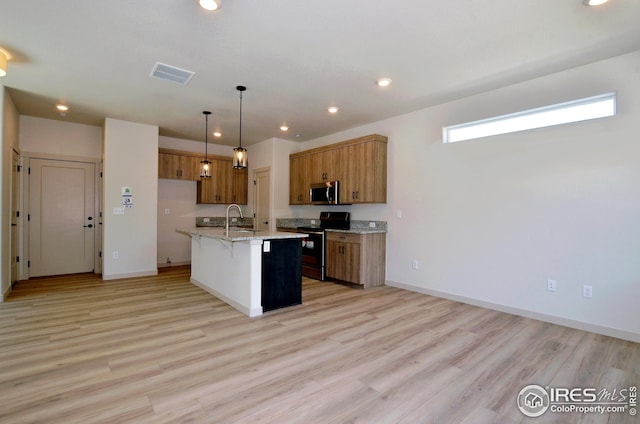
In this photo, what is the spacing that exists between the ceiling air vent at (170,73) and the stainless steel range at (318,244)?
10.4 ft

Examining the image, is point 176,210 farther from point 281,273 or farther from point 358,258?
point 358,258

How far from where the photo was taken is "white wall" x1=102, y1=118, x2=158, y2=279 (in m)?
5.42

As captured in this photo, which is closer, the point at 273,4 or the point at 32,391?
the point at 32,391

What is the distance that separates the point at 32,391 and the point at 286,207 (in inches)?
204

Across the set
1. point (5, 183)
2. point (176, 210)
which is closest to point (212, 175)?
point (176, 210)

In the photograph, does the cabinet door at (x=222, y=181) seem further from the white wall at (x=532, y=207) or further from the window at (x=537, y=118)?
the window at (x=537, y=118)

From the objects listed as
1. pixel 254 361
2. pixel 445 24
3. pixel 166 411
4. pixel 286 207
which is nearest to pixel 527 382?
pixel 254 361

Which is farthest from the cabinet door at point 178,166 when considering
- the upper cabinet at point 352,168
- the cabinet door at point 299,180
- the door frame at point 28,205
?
the upper cabinet at point 352,168

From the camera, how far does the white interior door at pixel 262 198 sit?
22.6 feet

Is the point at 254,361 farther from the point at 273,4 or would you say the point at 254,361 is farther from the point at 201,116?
the point at 201,116

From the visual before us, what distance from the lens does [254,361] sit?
99.3 inches

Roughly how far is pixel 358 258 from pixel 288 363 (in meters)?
2.65

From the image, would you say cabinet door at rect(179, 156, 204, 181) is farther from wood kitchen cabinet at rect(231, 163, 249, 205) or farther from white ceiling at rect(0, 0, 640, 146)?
white ceiling at rect(0, 0, 640, 146)

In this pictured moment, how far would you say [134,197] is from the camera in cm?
567
